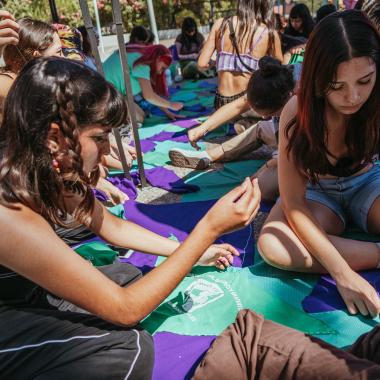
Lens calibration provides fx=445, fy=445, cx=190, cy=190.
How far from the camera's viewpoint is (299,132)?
1.74m

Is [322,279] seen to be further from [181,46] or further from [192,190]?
[181,46]

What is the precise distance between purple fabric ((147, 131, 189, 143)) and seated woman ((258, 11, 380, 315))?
83.9 inches

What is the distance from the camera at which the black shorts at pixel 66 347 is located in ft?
3.80

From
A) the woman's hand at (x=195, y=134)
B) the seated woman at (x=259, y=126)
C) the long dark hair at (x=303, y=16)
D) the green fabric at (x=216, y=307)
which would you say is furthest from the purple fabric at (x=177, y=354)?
the long dark hair at (x=303, y=16)

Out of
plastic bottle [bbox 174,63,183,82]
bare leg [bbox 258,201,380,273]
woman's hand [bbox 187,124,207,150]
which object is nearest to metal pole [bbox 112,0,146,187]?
woman's hand [bbox 187,124,207,150]

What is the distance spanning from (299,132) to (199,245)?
29.0 inches

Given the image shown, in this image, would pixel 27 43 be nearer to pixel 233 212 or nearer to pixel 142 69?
pixel 233 212

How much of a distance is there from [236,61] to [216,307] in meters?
2.45

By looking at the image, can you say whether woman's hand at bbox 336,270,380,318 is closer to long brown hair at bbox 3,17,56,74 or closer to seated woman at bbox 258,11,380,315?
seated woman at bbox 258,11,380,315

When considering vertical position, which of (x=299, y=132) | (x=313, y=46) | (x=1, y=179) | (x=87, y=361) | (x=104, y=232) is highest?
(x=313, y=46)

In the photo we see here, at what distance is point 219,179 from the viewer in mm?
3014

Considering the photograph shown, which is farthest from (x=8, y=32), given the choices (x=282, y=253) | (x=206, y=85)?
(x=206, y=85)

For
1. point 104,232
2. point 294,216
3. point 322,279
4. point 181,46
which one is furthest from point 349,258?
point 181,46

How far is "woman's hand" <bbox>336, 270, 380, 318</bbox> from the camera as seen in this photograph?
152 centimetres
